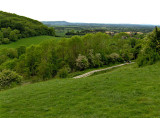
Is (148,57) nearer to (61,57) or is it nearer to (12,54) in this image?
(61,57)

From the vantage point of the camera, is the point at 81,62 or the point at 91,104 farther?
the point at 81,62

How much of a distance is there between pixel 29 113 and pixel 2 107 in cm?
378

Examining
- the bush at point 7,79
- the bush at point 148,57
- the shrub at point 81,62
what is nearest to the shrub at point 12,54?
the shrub at point 81,62

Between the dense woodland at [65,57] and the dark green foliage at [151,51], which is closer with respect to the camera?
the dark green foliage at [151,51]

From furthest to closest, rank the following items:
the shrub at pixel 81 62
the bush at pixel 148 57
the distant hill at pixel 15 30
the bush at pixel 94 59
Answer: the distant hill at pixel 15 30
the bush at pixel 94 59
the shrub at pixel 81 62
the bush at pixel 148 57

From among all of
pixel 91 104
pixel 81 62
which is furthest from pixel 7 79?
pixel 81 62

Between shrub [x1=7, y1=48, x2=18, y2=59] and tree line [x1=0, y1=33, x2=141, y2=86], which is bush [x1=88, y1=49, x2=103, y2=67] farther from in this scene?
shrub [x1=7, y1=48, x2=18, y2=59]

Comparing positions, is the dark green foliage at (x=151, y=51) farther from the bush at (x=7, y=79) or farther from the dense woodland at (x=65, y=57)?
the bush at (x=7, y=79)

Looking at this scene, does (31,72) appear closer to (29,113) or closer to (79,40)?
(79,40)

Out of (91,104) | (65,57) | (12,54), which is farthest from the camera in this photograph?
(12,54)

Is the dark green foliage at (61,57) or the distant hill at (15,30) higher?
the distant hill at (15,30)

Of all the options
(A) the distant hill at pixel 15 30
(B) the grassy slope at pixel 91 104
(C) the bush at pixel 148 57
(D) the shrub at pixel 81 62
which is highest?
(A) the distant hill at pixel 15 30

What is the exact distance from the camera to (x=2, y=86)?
26.4m

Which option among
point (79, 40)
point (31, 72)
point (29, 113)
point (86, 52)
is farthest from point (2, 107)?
point (86, 52)
